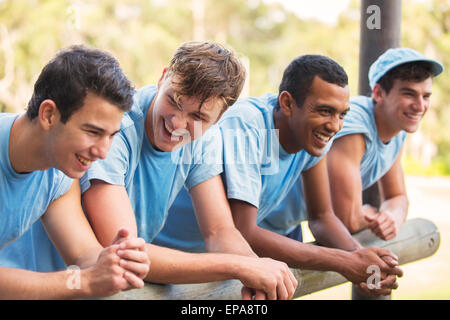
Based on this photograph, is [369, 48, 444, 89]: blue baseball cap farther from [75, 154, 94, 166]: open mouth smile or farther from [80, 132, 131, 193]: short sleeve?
[75, 154, 94, 166]: open mouth smile

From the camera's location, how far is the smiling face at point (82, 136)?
57.7 inches

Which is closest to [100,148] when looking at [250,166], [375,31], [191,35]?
[250,166]

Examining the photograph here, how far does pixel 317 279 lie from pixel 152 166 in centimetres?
95

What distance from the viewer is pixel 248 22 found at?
24.4 metres

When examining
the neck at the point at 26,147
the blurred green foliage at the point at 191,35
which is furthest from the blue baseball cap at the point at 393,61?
the blurred green foliage at the point at 191,35

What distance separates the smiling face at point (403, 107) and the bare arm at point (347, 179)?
10.1 inches

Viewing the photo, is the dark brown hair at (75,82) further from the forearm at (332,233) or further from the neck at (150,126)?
the forearm at (332,233)

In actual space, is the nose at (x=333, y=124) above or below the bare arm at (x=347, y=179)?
above

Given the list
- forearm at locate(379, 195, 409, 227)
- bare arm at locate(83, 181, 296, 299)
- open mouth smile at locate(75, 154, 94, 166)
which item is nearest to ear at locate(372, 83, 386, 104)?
forearm at locate(379, 195, 409, 227)
